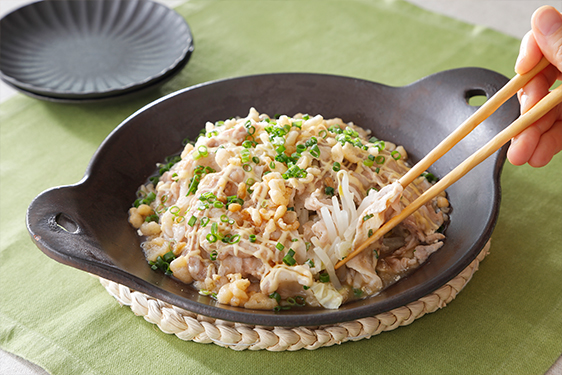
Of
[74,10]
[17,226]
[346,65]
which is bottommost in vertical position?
[346,65]

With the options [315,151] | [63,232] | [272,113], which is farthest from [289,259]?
[272,113]

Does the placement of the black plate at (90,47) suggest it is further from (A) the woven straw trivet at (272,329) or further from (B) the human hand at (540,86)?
(B) the human hand at (540,86)

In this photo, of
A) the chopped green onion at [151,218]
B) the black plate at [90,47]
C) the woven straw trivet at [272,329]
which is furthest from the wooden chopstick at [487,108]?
the black plate at [90,47]

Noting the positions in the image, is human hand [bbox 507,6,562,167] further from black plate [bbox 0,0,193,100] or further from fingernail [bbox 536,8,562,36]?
black plate [bbox 0,0,193,100]

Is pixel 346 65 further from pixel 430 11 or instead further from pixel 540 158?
pixel 540 158

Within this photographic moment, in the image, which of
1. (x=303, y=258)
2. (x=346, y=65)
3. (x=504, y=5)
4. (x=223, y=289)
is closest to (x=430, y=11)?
(x=504, y=5)

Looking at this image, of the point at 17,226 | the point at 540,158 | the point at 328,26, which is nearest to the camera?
the point at 540,158

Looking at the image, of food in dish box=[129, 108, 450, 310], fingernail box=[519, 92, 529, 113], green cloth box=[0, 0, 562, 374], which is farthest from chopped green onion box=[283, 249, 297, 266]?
fingernail box=[519, 92, 529, 113]
